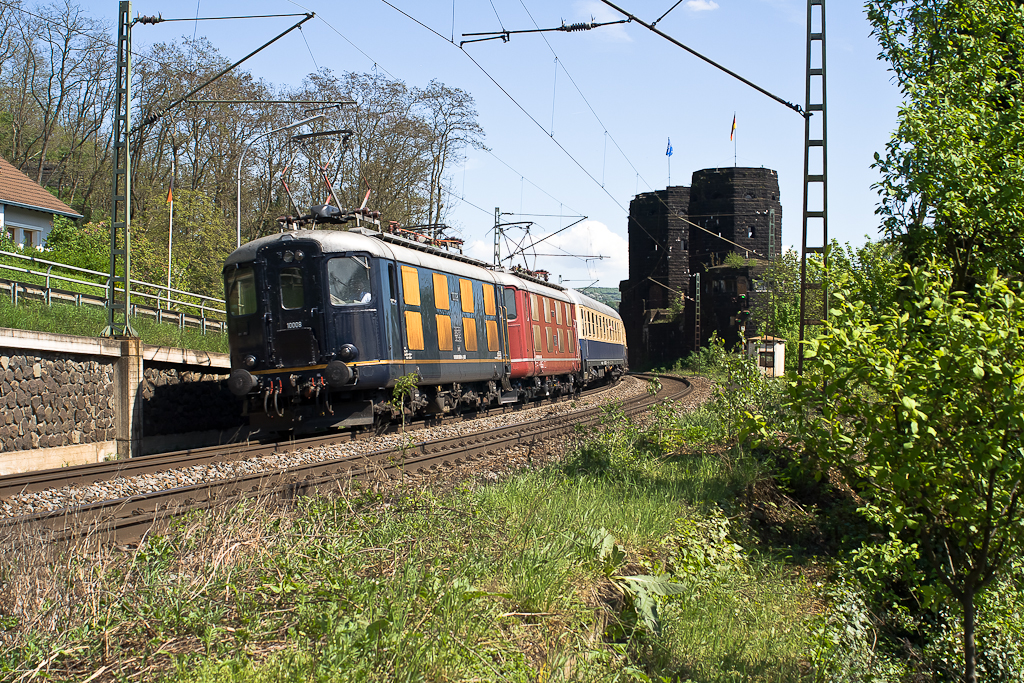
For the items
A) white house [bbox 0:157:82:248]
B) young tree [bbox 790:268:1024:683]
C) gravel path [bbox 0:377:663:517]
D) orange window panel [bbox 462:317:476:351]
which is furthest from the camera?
white house [bbox 0:157:82:248]

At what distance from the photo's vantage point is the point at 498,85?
51.1 ft

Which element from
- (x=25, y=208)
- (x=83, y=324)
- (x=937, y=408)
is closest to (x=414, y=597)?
(x=937, y=408)

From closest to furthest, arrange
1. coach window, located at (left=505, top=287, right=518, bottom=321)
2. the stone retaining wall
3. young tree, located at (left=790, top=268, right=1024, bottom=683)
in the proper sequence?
young tree, located at (left=790, top=268, right=1024, bottom=683) → the stone retaining wall → coach window, located at (left=505, top=287, right=518, bottom=321)

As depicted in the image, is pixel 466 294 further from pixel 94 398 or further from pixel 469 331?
pixel 94 398

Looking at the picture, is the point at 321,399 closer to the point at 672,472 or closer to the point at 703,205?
the point at 672,472

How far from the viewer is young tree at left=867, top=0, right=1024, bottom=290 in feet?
28.5

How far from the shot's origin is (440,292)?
15.6 meters

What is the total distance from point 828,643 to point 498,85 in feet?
40.7

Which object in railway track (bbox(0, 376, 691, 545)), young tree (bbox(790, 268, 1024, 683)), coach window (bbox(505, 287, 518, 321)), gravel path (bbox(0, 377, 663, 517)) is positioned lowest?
gravel path (bbox(0, 377, 663, 517))

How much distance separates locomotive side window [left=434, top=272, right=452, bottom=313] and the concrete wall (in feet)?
18.0

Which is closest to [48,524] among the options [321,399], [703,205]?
[321,399]

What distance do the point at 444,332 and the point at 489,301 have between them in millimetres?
2843

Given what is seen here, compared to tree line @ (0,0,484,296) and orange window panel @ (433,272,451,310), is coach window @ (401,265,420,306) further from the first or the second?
tree line @ (0,0,484,296)

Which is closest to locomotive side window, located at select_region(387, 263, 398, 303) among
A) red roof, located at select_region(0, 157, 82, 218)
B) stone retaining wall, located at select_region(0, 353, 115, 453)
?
stone retaining wall, located at select_region(0, 353, 115, 453)
